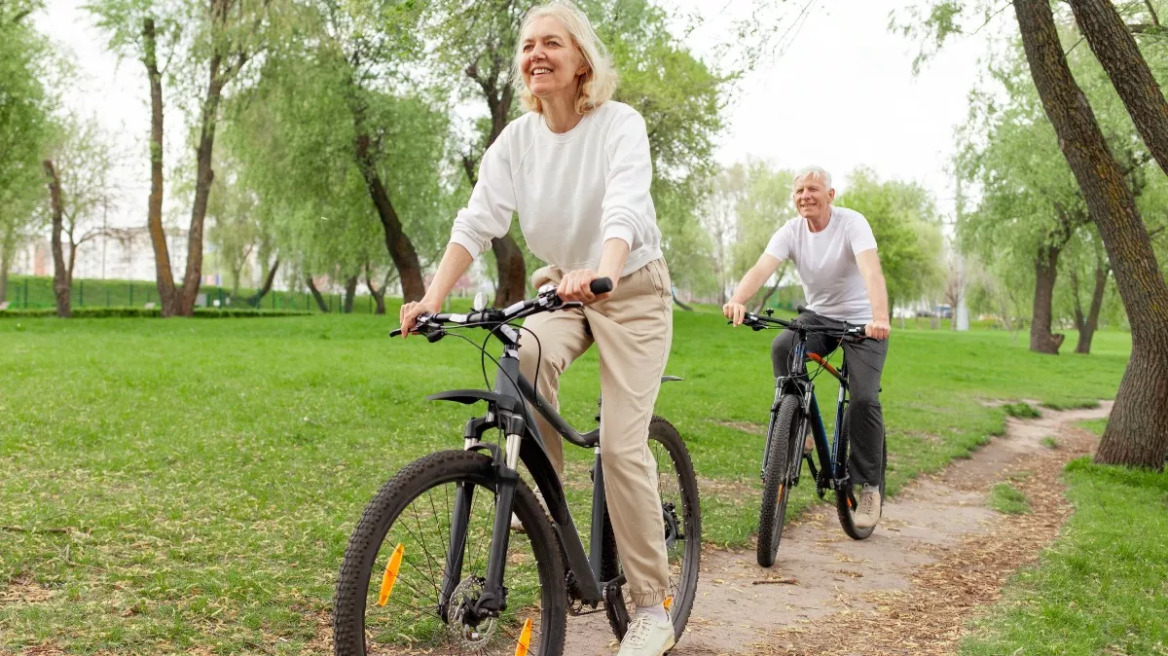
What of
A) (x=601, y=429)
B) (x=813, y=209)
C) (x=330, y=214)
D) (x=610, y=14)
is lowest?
(x=601, y=429)

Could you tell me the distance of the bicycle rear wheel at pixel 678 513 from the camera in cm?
391

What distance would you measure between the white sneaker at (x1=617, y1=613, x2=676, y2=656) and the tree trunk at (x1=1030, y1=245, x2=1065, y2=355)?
93.1ft

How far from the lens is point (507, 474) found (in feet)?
9.09

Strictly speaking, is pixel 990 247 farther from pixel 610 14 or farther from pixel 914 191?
pixel 914 191

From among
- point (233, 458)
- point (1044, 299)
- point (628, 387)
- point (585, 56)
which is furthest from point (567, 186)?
point (1044, 299)

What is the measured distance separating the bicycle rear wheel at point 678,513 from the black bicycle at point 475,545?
677mm

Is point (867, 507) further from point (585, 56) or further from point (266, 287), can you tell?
point (266, 287)

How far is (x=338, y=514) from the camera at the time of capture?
567 cm

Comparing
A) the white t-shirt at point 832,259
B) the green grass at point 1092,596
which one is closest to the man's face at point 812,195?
the white t-shirt at point 832,259

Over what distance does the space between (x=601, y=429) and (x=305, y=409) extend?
7.17 m

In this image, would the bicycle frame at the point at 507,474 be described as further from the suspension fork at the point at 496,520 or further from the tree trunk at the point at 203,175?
the tree trunk at the point at 203,175

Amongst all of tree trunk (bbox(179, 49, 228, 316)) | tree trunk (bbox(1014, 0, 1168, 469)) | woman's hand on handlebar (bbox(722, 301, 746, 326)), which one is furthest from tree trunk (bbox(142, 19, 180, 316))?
woman's hand on handlebar (bbox(722, 301, 746, 326))

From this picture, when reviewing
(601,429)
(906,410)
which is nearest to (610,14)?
(906,410)

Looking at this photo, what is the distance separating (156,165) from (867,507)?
79.8 ft
